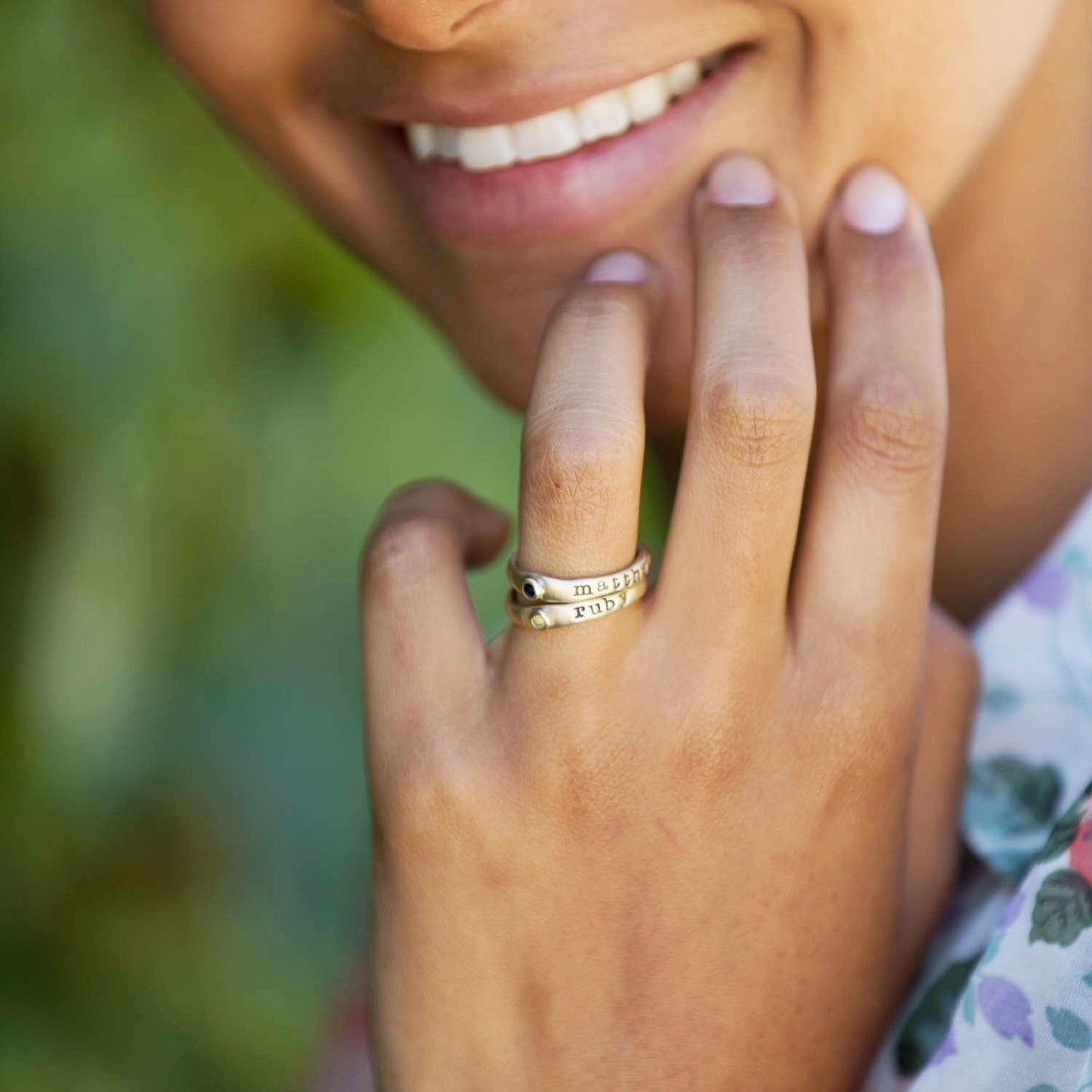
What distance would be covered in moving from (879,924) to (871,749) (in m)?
0.12

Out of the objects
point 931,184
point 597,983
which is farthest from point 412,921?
point 931,184

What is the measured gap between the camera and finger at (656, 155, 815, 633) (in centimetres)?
89

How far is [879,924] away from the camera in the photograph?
3.03ft

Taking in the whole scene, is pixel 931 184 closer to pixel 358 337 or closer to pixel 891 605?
pixel 891 605

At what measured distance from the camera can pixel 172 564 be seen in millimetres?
2080

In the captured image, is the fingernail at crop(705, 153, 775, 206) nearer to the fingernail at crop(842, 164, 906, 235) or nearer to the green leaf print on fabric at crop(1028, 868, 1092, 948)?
the fingernail at crop(842, 164, 906, 235)

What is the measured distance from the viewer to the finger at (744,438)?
34.9 inches

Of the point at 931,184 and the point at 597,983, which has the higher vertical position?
the point at 931,184

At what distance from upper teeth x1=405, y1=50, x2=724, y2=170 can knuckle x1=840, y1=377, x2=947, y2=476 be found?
0.27 metres

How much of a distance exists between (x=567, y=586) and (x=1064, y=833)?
0.32m

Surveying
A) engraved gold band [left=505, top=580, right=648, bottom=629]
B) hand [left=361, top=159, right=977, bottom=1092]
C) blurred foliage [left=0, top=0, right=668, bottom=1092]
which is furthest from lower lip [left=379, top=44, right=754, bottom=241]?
blurred foliage [left=0, top=0, right=668, bottom=1092]

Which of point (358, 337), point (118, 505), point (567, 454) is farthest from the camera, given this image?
point (358, 337)

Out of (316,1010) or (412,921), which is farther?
(316,1010)

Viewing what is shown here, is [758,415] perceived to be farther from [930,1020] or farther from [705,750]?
[930,1020]
